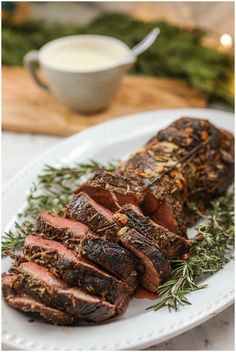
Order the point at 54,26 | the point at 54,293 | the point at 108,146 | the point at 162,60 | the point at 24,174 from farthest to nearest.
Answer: the point at 54,26 → the point at 162,60 → the point at 108,146 → the point at 24,174 → the point at 54,293

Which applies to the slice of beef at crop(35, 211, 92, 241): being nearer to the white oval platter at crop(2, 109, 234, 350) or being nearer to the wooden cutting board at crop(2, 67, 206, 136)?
the white oval platter at crop(2, 109, 234, 350)

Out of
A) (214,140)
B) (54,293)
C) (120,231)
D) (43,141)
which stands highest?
(214,140)

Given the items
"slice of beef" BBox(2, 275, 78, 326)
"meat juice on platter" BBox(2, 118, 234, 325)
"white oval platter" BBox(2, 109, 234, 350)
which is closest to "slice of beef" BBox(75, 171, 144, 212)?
"meat juice on platter" BBox(2, 118, 234, 325)

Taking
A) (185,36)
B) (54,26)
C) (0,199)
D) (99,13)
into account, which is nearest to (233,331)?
(0,199)

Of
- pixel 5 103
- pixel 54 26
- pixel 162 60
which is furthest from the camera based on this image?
pixel 54 26

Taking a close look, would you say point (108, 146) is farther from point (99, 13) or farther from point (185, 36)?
point (99, 13)
